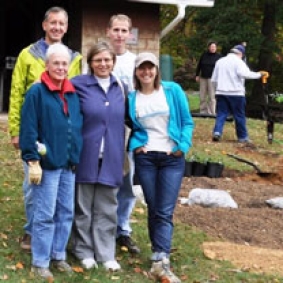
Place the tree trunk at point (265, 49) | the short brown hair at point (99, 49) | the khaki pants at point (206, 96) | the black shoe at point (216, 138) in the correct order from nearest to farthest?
1. the short brown hair at point (99, 49)
2. the black shoe at point (216, 138)
3. the khaki pants at point (206, 96)
4. the tree trunk at point (265, 49)

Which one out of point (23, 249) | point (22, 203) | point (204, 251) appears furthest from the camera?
point (22, 203)

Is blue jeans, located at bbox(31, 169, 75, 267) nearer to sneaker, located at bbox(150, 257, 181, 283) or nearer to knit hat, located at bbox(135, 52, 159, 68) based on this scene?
sneaker, located at bbox(150, 257, 181, 283)

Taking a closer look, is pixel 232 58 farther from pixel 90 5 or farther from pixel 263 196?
pixel 263 196

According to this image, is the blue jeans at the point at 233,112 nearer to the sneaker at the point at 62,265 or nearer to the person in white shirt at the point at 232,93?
the person in white shirt at the point at 232,93

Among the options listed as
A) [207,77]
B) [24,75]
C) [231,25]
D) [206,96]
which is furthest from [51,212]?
[231,25]

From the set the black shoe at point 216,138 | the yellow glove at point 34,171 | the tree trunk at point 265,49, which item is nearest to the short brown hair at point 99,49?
the yellow glove at point 34,171

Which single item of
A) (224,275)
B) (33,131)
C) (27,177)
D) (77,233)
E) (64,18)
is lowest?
(224,275)

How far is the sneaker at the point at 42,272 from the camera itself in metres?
5.73

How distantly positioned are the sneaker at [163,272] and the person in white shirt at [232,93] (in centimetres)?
812

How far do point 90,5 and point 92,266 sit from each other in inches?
376

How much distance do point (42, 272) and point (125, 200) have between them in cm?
107

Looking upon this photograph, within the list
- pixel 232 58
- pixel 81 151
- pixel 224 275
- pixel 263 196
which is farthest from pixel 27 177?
pixel 232 58

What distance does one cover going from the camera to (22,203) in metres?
7.90

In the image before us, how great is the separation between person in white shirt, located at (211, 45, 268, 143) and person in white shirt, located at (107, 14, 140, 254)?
7695 mm
